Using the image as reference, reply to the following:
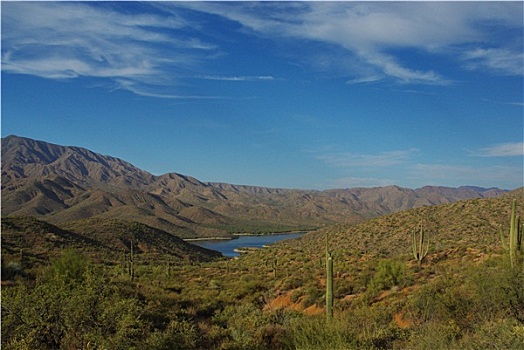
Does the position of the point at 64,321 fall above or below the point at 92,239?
above

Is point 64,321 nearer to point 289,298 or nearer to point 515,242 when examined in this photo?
point 289,298

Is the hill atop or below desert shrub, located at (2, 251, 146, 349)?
below

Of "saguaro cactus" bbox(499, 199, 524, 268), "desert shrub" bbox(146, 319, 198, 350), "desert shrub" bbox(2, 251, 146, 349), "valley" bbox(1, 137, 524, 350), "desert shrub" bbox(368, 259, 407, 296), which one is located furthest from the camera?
"desert shrub" bbox(368, 259, 407, 296)

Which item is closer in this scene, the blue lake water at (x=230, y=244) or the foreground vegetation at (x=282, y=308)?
the foreground vegetation at (x=282, y=308)

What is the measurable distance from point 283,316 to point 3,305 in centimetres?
988

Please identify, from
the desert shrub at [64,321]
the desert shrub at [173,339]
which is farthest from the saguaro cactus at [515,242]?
the desert shrub at [64,321]

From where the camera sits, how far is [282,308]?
2012 cm

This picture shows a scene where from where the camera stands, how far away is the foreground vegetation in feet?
31.6

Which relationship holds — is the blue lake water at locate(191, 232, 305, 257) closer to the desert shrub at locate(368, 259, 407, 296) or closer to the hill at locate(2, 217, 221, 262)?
the hill at locate(2, 217, 221, 262)

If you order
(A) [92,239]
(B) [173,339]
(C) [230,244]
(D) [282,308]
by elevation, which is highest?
(B) [173,339]

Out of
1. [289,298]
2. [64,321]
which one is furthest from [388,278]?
[64,321]

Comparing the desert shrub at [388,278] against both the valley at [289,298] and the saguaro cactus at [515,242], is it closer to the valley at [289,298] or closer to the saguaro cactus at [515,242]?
the valley at [289,298]

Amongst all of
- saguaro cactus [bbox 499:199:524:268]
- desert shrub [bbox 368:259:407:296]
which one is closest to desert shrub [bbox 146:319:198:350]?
desert shrub [bbox 368:259:407:296]

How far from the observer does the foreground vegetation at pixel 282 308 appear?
9.62m
